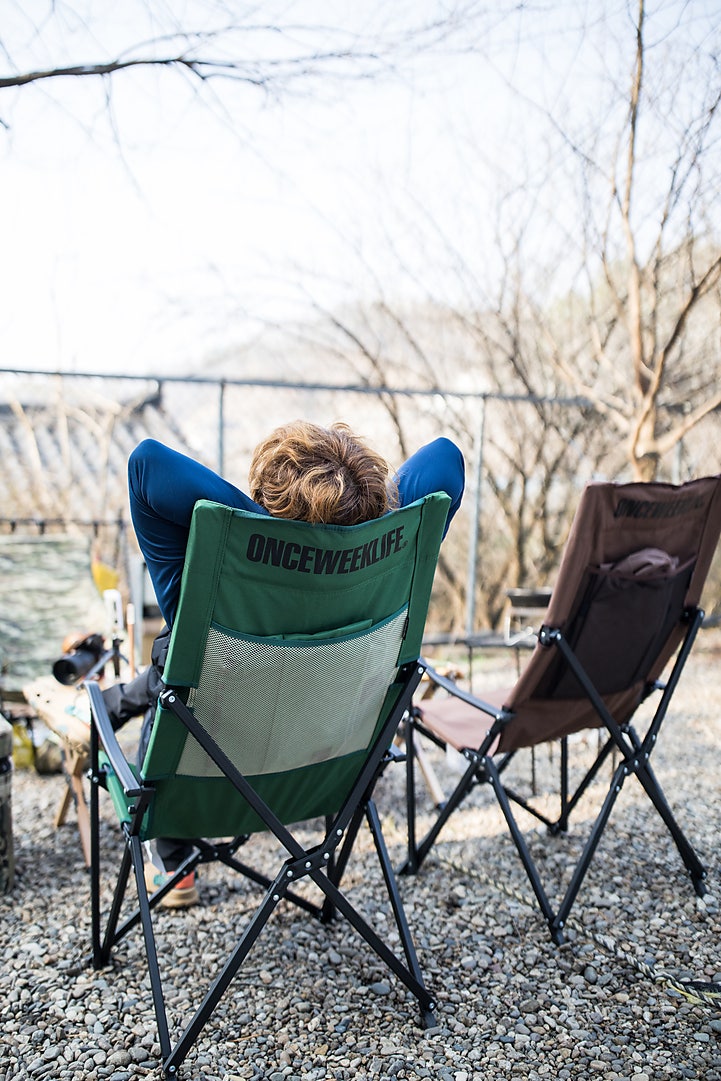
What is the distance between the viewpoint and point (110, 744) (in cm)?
180

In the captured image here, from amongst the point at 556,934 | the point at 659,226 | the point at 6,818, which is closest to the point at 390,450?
the point at 659,226

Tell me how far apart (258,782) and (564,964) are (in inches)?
35.4

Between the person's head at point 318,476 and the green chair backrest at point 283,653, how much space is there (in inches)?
2.6

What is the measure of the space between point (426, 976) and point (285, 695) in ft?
2.78

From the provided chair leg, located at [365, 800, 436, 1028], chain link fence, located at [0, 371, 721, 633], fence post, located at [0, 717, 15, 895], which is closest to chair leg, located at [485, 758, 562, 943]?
chair leg, located at [365, 800, 436, 1028]

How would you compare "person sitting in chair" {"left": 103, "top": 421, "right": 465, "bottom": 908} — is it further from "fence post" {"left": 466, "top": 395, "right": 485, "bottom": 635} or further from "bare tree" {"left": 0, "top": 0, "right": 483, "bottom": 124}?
"fence post" {"left": 466, "top": 395, "right": 485, "bottom": 635}

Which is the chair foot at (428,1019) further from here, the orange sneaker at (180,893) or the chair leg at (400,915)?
the orange sneaker at (180,893)

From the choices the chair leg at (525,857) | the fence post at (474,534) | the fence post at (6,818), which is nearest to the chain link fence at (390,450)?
the fence post at (474,534)

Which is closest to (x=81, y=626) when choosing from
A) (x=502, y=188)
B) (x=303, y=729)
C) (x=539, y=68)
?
(x=303, y=729)

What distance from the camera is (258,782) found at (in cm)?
175

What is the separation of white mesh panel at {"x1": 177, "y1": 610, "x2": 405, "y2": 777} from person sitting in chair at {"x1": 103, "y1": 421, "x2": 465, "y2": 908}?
18cm

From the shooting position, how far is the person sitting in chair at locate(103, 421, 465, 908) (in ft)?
4.86

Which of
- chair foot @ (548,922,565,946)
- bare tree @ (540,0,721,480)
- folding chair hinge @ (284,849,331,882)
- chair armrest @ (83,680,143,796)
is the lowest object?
chair foot @ (548,922,565,946)

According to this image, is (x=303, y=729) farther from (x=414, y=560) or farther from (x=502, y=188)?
(x=502, y=188)
